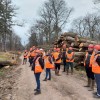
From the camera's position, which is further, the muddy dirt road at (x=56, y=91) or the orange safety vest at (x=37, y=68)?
A: the orange safety vest at (x=37, y=68)

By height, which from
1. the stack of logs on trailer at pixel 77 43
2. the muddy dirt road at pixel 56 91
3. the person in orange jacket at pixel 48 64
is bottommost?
the muddy dirt road at pixel 56 91

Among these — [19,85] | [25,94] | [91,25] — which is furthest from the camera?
[91,25]

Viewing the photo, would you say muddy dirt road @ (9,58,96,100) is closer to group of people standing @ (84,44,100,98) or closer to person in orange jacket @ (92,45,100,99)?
group of people standing @ (84,44,100,98)

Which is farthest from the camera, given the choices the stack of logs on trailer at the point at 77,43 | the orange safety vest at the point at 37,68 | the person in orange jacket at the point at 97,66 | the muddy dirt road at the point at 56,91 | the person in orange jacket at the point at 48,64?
the stack of logs on trailer at the point at 77,43

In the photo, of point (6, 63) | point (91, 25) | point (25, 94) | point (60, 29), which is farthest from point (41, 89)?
point (91, 25)

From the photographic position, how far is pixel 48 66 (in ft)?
58.9

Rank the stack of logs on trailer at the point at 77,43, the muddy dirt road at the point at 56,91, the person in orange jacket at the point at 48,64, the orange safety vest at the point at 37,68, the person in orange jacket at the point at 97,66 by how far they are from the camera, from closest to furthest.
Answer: the person in orange jacket at the point at 97,66, the muddy dirt road at the point at 56,91, the orange safety vest at the point at 37,68, the person in orange jacket at the point at 48,64, the stack of logs on trailer at the point at 77,43

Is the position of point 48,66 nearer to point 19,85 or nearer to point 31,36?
point 19,85

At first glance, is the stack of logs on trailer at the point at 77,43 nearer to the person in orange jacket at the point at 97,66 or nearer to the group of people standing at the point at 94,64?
the group of people standing at the point at 94,64

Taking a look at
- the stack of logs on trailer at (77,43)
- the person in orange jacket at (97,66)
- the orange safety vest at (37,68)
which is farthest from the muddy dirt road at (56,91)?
the stack of logs on trailer at (77,43)

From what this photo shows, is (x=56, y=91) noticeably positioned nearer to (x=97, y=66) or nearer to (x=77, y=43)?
(x=97, y=66)

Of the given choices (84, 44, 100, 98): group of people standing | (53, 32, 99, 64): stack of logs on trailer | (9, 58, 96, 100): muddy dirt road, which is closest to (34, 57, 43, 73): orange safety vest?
(9, 58, 96, 100): muddy dirt road

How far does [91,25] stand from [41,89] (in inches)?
3018

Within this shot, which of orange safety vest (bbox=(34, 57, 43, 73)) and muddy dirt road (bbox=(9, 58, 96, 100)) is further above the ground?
orange safety vest (bbox=(34, 57, 43, 73))
